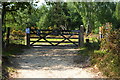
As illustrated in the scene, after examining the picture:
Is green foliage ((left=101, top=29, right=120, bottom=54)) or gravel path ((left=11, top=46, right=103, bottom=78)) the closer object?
gravel path ((left=11, top=46, right=103, bottom=78))

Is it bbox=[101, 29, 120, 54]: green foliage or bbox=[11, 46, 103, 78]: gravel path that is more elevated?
bbox=[101, 29, 120, 54]: green foliage

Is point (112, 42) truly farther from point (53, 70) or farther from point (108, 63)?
point (53, 70)

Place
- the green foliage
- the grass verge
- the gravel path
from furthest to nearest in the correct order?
the green foliage < the gravel path < the grass verge

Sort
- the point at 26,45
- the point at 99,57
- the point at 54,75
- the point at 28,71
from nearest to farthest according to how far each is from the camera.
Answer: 1. the point at 54,75
2. the point at 28,71
3. the point at 99,57
4. the point at 26,45

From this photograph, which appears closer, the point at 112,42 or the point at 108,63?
the point at 108,63

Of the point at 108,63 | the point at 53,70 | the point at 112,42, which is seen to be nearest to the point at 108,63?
the point at 108,63

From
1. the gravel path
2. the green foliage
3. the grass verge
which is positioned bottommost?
the gravel path

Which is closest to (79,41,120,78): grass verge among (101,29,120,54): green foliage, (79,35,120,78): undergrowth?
(79,35,120,78): undergrowth

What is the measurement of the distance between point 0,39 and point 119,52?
22.4 feet

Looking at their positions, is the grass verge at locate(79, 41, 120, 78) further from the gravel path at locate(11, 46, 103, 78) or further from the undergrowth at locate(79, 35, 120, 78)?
the gravel path at locate(11, 46, 103, 78)

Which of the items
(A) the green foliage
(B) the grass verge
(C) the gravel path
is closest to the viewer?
(B) the grass verge

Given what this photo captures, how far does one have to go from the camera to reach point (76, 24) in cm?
4166

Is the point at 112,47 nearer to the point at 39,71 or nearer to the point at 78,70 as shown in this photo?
the point at 78,70

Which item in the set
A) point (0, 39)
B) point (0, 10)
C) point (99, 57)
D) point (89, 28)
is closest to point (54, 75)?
point (99, 57)
